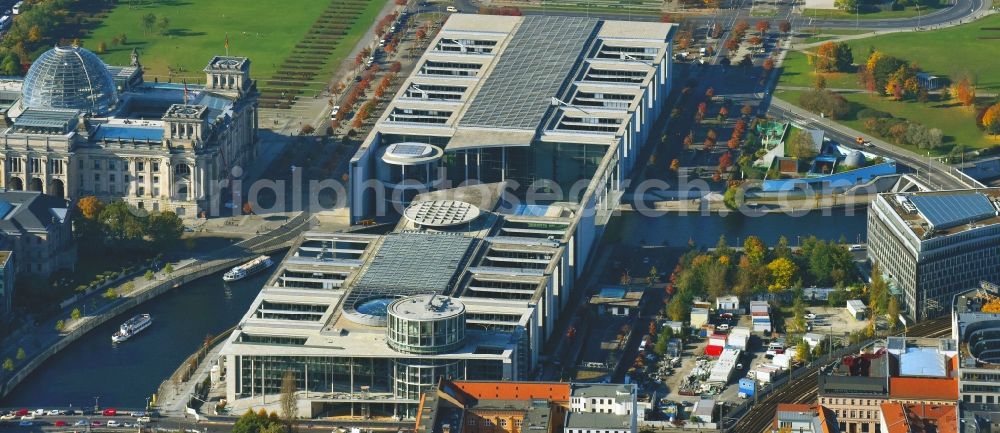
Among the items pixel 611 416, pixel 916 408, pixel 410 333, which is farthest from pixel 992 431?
pixel 410 333

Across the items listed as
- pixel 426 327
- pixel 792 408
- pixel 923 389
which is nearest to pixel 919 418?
pixel 923 389

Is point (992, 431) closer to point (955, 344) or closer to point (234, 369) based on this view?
point (955, 344)

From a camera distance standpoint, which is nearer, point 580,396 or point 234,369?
point 580,396

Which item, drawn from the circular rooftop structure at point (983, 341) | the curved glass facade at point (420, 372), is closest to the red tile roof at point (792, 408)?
the circular rooftop structure at point (983, 341)

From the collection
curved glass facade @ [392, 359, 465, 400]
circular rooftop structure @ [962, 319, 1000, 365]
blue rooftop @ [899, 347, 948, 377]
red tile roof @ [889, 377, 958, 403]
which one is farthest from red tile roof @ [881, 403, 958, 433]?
curved glass facade @ [392, 359, 465, 400]

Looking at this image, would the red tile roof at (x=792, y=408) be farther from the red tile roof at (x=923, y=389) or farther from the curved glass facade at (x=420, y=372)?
the curved glass facade at (x=420, y=372)
